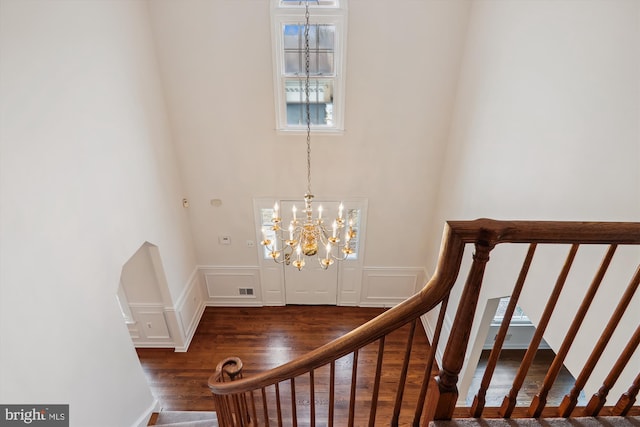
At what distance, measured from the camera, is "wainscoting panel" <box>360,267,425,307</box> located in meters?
5.31

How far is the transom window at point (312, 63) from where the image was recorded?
3779 millimetres

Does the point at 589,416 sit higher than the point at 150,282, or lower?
higher

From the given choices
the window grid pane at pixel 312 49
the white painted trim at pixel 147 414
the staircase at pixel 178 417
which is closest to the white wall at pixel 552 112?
the window grid pane at pixel 312 49

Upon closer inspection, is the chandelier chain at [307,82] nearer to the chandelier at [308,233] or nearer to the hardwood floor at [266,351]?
the chandelier at [308,233]

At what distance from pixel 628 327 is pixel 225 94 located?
13.9 ft

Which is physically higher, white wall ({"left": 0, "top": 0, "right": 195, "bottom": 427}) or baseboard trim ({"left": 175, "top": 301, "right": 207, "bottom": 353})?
white wall ({"left": 0, "top": 0, "right": 195, "bottom": 427})

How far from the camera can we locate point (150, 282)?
14.0 feet

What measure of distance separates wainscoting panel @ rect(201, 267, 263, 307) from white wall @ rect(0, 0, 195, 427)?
5.73 feet

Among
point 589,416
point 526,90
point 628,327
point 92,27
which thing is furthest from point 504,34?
point 92,27

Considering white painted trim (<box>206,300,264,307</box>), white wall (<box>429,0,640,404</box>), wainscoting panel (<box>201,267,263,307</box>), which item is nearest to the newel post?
white wall (<box>429,0,640,404</box>)

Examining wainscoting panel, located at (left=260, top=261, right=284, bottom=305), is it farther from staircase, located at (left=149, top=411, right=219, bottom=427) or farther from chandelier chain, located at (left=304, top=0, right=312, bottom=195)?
staircase, located at (left=149, top=411, right=219, bottom=427)

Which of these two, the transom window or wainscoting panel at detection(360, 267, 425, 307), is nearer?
the transom window

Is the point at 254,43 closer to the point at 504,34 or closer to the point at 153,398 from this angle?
the point at 504,34

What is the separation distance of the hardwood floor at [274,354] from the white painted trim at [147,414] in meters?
0.16
